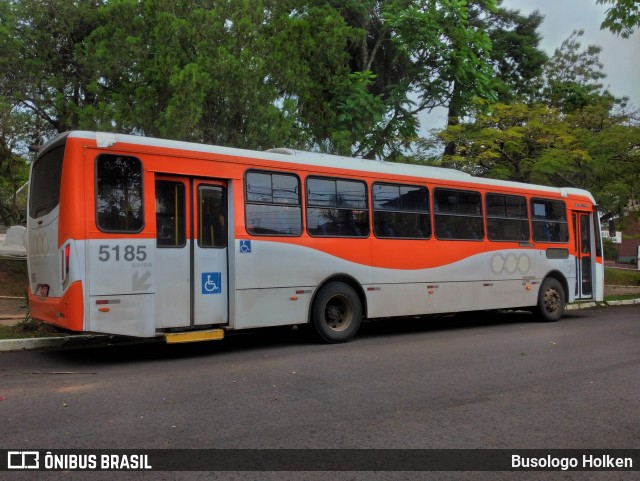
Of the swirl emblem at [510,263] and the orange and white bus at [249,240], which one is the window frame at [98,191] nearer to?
the orange and white bus at [249,240]

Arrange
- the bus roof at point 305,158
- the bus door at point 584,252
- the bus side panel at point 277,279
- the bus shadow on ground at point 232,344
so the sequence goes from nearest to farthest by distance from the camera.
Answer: the bus roof at point 305,158 < the bus shadow on ground at point 232,344 < the bus side panel at point 277,279 < the bus door at point 584,252

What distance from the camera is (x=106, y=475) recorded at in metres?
4.08

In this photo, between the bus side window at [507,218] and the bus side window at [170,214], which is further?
the bus side window at [507,218]

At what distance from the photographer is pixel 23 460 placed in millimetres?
4289

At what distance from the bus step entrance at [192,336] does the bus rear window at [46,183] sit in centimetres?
234

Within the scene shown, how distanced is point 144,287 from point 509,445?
16.9ft

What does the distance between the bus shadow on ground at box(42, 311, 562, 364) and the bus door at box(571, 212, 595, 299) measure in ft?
8.96

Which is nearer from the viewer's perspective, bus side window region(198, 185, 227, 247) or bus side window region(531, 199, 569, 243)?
bus side window region(198, 185, 227, 247)

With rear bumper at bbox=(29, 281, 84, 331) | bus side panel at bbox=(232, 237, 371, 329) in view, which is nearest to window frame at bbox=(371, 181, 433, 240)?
bus side panel at bbox=(232, 237, 371, 329)

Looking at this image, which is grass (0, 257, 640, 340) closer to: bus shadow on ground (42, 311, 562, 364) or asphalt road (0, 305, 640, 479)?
bus shadow on ground (42, 311, 562, 364)

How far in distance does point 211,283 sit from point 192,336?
84 centimetres

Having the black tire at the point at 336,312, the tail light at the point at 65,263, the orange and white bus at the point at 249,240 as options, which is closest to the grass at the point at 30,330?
the orange and white bus at the point at 249,240

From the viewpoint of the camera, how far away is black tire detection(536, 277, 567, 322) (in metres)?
13.6

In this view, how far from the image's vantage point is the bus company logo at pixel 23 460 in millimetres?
4188
